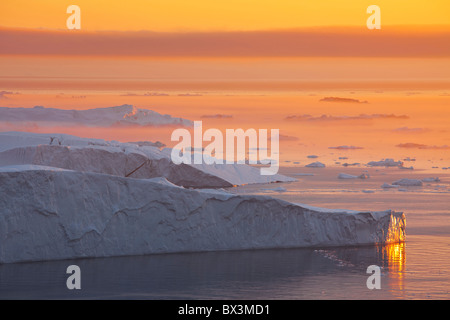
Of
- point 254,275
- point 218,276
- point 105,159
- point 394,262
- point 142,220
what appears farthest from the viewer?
point 105,159

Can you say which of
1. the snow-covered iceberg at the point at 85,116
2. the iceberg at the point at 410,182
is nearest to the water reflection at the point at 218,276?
the iceberg at the point at 410,182

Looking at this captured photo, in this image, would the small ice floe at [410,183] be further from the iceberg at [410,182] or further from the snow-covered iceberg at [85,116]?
the snow-covered iceberg at [85,116]

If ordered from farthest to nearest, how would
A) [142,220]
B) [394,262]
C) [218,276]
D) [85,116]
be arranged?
[85,116] → [142,220] → [394,262] → [218,276]

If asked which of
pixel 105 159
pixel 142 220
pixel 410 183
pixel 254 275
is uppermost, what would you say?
pixel 105 159

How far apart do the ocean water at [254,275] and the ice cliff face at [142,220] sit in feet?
0.95

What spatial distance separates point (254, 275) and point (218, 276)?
2.11ft

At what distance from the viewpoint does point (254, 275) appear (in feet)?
43.7

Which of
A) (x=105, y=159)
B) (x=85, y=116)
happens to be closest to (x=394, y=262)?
(x=105, y=159)

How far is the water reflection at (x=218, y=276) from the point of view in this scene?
11922 mm

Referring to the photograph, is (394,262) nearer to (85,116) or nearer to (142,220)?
(142,220)

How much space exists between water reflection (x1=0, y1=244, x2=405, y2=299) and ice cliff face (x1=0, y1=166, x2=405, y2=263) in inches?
12.4

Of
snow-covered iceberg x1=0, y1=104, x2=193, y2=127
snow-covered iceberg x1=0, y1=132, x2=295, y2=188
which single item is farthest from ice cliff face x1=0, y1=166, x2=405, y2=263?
snow-covered iceberg x1=0, y1=104, x2=193, y2=127
